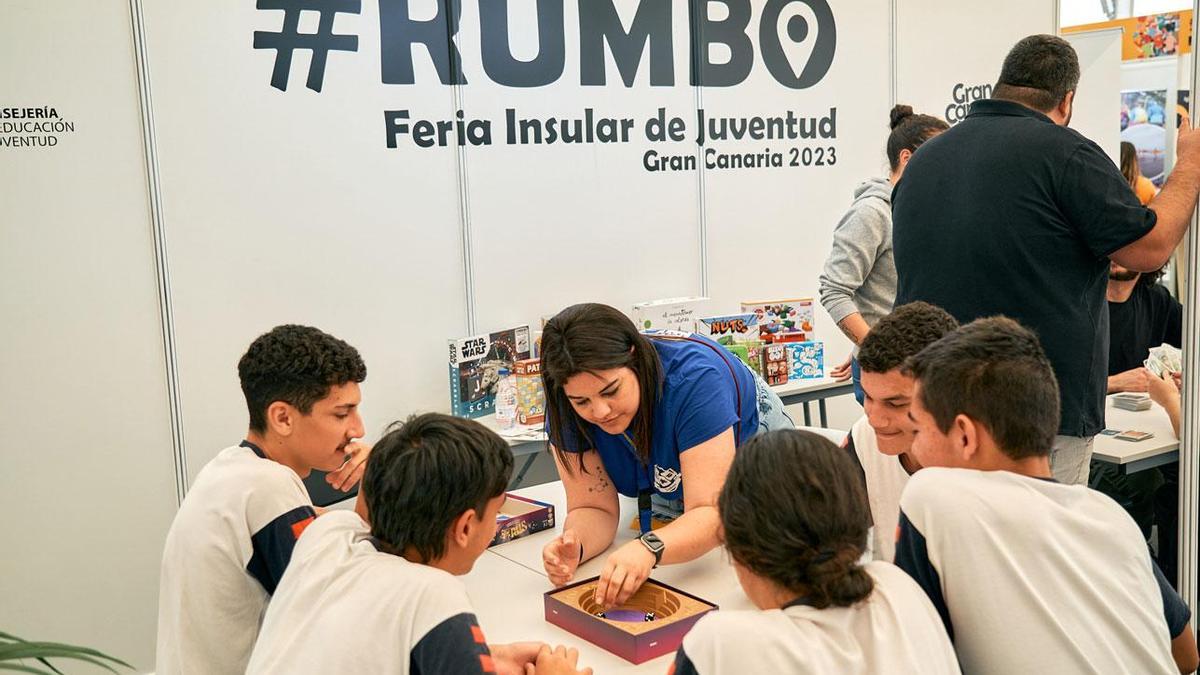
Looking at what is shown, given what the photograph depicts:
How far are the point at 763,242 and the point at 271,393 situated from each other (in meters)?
3.74

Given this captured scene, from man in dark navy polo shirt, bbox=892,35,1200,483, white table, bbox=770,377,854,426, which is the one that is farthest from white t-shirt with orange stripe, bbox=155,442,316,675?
white table, bbox=770,377,854,426

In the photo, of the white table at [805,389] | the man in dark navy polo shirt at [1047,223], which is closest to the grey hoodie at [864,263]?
the white table at [805,389]

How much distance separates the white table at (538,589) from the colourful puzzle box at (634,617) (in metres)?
0.02

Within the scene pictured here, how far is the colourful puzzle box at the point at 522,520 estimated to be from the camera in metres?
2.55

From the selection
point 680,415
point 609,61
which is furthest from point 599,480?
point 609,61

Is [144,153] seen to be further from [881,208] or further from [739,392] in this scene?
[881,208]

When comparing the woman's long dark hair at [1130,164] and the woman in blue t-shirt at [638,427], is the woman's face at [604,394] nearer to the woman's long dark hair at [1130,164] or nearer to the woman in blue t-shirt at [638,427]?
the woman in blue t-shirt at [638,427]

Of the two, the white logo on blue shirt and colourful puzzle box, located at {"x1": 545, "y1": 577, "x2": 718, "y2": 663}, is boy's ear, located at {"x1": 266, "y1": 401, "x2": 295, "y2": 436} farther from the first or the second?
the white logo on blue shirt

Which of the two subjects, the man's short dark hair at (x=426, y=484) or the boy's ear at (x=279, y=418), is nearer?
the man's short dark hair at (x=426, y=484)

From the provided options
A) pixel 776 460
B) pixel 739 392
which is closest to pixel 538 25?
pixel 739 392

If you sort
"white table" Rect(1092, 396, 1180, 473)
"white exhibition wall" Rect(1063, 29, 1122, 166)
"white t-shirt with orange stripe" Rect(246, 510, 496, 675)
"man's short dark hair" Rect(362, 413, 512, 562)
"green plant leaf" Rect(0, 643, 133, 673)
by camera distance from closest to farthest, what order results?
"green plant leaf" Rect(0, 643, 133, 673)
"white t-shirt with orange stripe" Rect(246, 510, 496, 675)
"man's short dark hair" Rect(362, 413, 512, 562)
"white table" Rect(1092, 396, 1180, 473)
"white exhibition wall" Rect(1063, 29, 1122, 166)

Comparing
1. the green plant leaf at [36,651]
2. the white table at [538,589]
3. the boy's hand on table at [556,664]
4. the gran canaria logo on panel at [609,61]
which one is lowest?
the white table at [538,589]

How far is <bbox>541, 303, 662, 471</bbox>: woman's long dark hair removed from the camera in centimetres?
225

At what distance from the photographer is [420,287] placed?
432 cm
